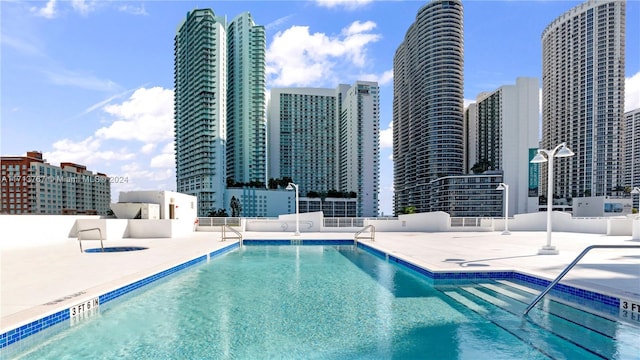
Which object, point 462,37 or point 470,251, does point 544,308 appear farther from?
point 462,37

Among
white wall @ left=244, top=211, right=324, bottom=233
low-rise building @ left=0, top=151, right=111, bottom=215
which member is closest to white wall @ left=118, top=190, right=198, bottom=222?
white wall @ left=244, top=211, right=324, bottom=233

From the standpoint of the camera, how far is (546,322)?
4812 millimetres

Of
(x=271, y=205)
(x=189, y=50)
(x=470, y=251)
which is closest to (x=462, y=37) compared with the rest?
(x=271, y=205)

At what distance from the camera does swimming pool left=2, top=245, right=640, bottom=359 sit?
392 centimetres

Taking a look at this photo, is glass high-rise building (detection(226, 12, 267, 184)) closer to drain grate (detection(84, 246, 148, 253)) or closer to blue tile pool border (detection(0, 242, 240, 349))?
drain grate (detection(84, 246, 148, 253))

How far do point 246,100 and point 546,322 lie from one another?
325 feet

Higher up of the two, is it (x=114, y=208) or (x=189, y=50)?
(x=189, y=50)

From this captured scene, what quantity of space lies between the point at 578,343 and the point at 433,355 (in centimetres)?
186

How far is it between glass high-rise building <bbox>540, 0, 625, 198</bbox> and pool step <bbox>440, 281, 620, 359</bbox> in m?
89.6

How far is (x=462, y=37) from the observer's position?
295 feet

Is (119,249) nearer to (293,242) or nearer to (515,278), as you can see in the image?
(293,242)

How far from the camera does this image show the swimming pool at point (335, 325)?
12.9 ft

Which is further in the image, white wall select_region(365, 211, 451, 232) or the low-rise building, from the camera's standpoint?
the low-rise building

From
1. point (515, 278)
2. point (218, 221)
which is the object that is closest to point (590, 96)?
point (218, 221)
